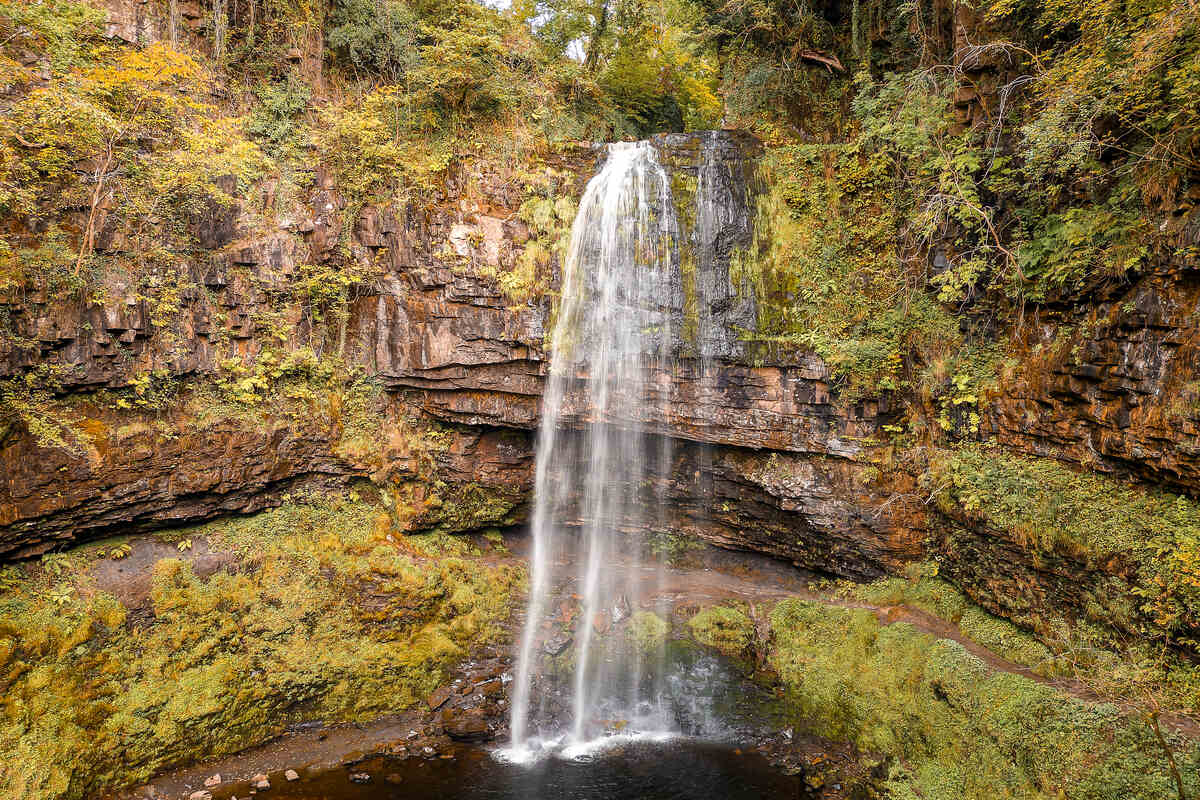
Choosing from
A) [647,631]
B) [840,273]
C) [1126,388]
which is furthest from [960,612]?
[840,273]

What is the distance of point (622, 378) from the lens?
9938 millimetres

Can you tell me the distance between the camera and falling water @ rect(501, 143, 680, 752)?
9.70 m

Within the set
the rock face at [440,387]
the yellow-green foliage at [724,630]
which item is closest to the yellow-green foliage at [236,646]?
the rock face at [440,387]

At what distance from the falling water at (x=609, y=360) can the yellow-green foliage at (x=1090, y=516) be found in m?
5.04

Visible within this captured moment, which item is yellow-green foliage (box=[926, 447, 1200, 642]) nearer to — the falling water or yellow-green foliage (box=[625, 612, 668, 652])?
the falling water

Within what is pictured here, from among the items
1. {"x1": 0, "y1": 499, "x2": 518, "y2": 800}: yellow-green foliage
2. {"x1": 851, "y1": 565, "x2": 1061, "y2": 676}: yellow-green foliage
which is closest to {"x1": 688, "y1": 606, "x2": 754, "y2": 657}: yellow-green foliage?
{"x1": 851, "y1": 565, "x2": 1061, "y2": 676}: yellow-green foliage

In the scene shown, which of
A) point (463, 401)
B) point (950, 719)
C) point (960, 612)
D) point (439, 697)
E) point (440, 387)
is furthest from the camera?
point (463, 401)

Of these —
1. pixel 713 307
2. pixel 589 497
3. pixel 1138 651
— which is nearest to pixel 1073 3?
pixel 713 307

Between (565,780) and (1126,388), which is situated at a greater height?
(1126,388)

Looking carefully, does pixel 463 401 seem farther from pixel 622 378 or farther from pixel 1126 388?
pixel 1126 388

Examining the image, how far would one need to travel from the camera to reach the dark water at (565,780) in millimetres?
7074

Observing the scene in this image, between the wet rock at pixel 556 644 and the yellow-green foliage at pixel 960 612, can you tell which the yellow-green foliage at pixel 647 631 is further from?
the yellow-green foliage at pixel 960 612

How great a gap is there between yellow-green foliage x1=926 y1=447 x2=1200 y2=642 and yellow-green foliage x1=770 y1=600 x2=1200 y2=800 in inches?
55.3

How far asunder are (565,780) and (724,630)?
363cm
